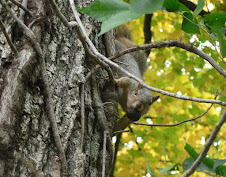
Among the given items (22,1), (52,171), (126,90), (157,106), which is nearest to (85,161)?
(52,171)

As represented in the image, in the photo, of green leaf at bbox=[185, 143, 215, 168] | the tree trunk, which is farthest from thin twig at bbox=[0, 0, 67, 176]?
green leaf at bbox=[185, 143, 215, 168]

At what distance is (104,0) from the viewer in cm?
64

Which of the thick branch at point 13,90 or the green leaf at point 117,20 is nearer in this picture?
the green leaf at point 117,20

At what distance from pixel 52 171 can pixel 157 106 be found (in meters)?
2.82

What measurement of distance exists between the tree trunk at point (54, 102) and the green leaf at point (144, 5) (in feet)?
2.11

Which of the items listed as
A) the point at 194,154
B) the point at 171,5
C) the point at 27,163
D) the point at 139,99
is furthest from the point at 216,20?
the point at 139,99

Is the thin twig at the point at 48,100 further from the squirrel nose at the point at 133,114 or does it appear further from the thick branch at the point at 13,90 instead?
the squirrel nose at the point at 133,114

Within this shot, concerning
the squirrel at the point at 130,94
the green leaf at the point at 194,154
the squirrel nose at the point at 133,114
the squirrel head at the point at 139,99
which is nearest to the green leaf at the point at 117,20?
the green leaf at the point at 194,154

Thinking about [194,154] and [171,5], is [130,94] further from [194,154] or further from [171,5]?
[171,5]

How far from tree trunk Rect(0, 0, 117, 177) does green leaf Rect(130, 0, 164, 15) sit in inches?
25.3

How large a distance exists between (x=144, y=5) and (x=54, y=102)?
788mm

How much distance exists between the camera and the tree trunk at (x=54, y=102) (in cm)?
102

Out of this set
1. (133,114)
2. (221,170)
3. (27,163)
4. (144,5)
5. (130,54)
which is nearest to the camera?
(144,5)

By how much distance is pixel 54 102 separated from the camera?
1.25 metres
